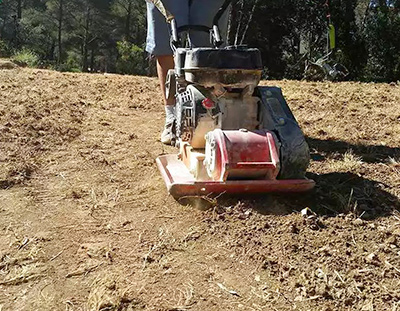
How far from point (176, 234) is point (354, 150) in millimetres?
1513

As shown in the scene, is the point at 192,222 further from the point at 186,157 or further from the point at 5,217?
the point at 5,217

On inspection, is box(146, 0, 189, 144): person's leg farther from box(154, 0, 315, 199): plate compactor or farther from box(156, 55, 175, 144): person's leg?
box(154, 0, 315, 199): plate compactor

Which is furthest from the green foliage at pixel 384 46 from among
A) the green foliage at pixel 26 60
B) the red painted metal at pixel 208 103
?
the red painted metal at pixel 208 103

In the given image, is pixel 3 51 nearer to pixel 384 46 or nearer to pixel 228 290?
pixel 384 46

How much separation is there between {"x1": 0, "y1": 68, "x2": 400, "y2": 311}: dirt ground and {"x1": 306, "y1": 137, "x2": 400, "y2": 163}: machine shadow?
10 millimetres

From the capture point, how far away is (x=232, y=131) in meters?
2.12

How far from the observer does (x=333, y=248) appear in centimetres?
171

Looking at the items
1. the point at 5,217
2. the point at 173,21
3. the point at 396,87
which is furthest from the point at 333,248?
the point at 396,87

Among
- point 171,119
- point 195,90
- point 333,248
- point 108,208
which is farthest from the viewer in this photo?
point 171,119

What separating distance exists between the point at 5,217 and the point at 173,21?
131 cm

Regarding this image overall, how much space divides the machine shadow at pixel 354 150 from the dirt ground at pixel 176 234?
10 mm

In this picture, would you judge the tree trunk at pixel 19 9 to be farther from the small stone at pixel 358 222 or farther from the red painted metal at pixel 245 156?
the small stone at pixel 358 222

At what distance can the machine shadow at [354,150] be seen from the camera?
9.05ft

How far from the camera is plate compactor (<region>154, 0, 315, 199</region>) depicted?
6.72 feet
